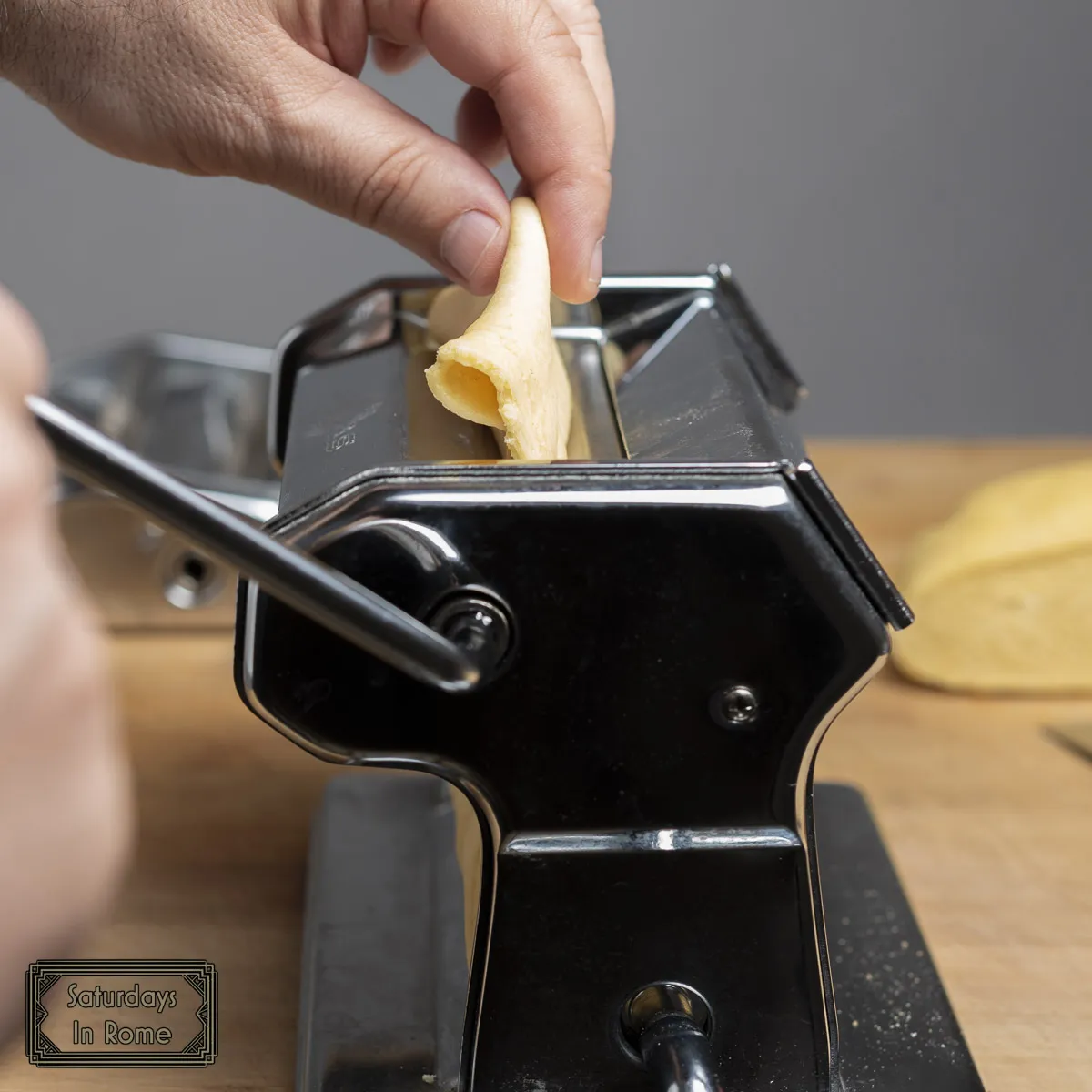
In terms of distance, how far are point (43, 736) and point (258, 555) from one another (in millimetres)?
126

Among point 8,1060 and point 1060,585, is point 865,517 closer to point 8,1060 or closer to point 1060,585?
point 1060,585

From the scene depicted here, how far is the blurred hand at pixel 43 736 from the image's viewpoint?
232 millimetres

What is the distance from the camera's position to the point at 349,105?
0.68 m

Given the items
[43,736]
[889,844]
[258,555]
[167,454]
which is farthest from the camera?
[167,454]

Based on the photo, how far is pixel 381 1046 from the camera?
1.82 feet

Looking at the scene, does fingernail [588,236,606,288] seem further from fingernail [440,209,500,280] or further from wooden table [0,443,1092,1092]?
wooden table [0,443,1092,1092]

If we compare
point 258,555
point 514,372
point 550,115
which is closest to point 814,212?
point 550,115

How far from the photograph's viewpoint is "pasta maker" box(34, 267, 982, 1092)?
45cm

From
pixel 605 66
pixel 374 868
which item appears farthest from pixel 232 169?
pixel 374 868

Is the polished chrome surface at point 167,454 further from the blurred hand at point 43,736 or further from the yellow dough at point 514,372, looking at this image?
the blurred hand at point 43,736

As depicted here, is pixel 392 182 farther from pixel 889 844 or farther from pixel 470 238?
pixel 889 844
